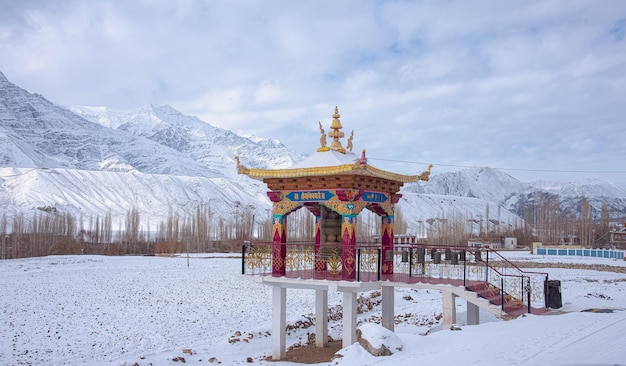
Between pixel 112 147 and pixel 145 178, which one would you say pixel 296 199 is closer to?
pixel 145 178

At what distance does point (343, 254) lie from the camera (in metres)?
12.4

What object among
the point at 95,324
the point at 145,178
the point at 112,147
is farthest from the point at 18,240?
the point at 112,147

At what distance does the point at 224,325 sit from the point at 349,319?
22.2ft

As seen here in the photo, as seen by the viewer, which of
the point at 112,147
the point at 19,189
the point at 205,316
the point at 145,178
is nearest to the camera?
the point at 205,316

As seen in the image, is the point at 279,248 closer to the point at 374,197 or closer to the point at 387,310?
the point at 374,197

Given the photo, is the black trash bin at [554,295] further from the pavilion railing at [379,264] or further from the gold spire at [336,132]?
the gold spire at [336,132]

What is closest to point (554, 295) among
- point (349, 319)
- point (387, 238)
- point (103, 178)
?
point (387, 238)

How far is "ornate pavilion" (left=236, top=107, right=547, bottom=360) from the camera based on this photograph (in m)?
11.9

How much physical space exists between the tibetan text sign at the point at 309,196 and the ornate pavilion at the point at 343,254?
26 millimetres

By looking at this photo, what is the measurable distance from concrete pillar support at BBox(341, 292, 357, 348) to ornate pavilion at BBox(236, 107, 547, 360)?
24 mm

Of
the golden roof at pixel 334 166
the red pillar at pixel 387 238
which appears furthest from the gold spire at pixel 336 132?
the red pillar at pixel 387 238

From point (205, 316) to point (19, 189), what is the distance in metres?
99.2

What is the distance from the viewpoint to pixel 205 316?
1856cm

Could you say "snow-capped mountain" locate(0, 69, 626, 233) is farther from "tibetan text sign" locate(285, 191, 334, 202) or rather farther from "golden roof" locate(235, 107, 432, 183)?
"tibetan text sign" locate(285, 191, 334, 202)
